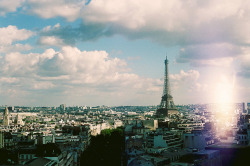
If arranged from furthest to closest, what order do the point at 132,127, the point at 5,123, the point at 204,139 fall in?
the point at 5,123, the point at 132,127, the point at 204,139

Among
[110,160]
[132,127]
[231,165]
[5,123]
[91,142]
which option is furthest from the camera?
[5,123]

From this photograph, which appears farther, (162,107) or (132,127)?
(162,107)

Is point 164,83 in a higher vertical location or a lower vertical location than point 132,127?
higher

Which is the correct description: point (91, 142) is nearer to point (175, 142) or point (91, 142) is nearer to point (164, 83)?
point (175, 142)

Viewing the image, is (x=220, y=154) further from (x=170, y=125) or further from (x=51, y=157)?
(x=170, y=125)

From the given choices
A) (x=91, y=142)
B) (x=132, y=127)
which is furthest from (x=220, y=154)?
(x=132, y=127)

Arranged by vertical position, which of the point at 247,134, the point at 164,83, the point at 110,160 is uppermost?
the point at 164,83
